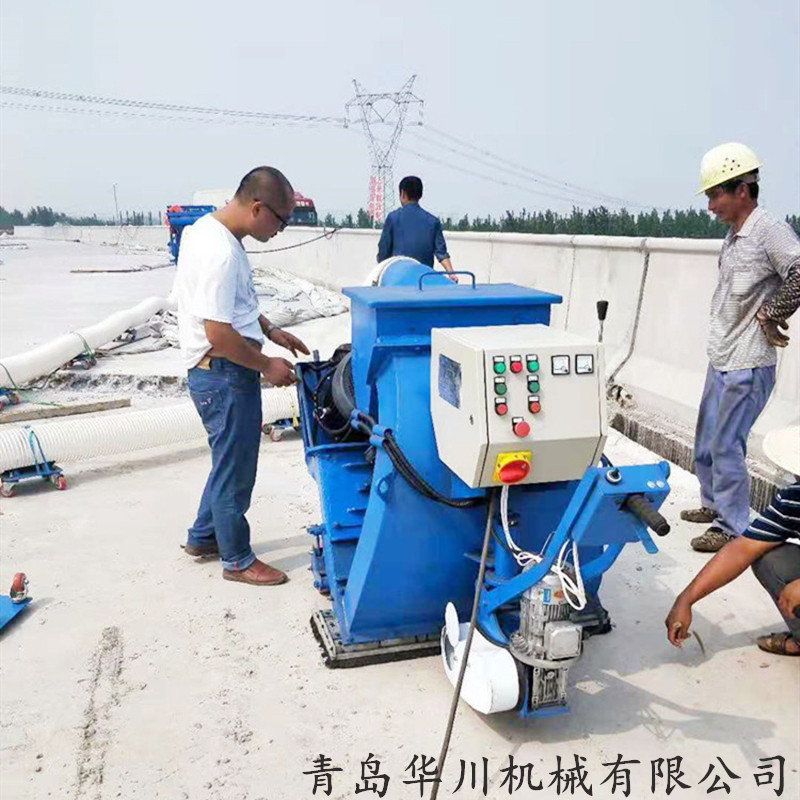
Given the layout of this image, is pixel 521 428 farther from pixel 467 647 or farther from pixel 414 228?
pixel 414 228

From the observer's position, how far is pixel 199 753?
2.42 meters

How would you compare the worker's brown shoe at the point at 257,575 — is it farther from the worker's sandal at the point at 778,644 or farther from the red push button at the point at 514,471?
the worker's sandal at the point at 778,644

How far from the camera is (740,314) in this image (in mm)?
3523

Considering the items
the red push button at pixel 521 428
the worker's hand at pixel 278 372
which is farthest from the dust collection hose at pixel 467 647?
the worker's hand at pixel 278 372

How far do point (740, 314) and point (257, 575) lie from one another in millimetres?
2557

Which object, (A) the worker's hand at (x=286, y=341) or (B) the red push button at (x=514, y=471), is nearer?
(B) the red push button at (x=514, y=471)

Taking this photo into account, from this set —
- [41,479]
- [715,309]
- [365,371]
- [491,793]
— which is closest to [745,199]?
[715,309]

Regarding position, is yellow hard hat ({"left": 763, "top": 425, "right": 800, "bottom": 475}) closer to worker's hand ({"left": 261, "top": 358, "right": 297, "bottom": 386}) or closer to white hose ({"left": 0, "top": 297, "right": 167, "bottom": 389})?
worker's hand ({"left": 261, "top": 358, "right": 297, "bottom": 386})

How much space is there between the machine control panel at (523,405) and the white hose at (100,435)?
316cm

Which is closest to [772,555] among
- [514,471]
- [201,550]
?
Answer: [514,471]

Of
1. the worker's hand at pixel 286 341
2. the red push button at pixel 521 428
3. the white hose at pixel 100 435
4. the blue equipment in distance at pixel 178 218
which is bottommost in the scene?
the white hose at pixel 100 435

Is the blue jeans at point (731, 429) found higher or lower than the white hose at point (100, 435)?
higher

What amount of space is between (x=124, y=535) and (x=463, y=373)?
8.57 feet

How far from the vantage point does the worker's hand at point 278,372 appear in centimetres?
328
